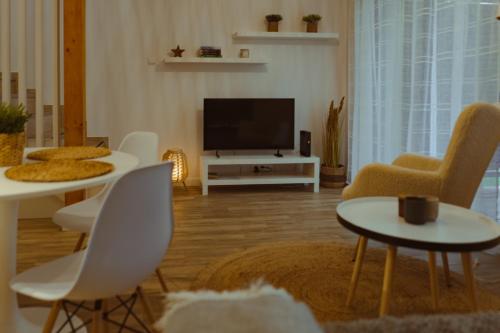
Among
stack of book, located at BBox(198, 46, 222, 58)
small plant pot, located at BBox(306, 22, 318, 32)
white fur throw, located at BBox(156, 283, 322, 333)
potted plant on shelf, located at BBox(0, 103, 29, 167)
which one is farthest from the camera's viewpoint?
small plant pot, located at BBox(306, 22, 318, 32)

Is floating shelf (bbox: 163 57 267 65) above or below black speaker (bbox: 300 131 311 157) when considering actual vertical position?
above

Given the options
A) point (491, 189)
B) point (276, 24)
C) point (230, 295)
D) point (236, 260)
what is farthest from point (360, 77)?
point (230, 295)

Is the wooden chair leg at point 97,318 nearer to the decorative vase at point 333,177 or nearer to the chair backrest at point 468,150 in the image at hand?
the chair backrest at point 468,150

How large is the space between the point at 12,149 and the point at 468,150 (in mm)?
2110

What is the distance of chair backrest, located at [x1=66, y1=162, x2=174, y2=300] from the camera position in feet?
4.26

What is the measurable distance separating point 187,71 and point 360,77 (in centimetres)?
192

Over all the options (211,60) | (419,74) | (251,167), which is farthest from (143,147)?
(251,167)

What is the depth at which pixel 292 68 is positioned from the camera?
5.52 m

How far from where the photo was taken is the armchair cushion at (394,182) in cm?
247

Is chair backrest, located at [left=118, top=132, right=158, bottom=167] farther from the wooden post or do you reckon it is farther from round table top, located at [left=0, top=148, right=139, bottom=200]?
the wooden post

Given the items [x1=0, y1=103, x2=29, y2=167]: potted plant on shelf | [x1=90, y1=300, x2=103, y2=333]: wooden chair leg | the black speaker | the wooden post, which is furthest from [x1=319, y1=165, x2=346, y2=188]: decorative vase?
[x1=90, y1=300, x2=103, y2=333]: wooden chair leg

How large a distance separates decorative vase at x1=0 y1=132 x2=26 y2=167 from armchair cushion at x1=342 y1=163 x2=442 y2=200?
176 cm

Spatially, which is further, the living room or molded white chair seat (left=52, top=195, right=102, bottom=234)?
molded white chair seat (left=52, top=195, right=102, bottom=234)

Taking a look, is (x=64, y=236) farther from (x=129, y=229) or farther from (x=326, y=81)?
(x=326, y=81)
